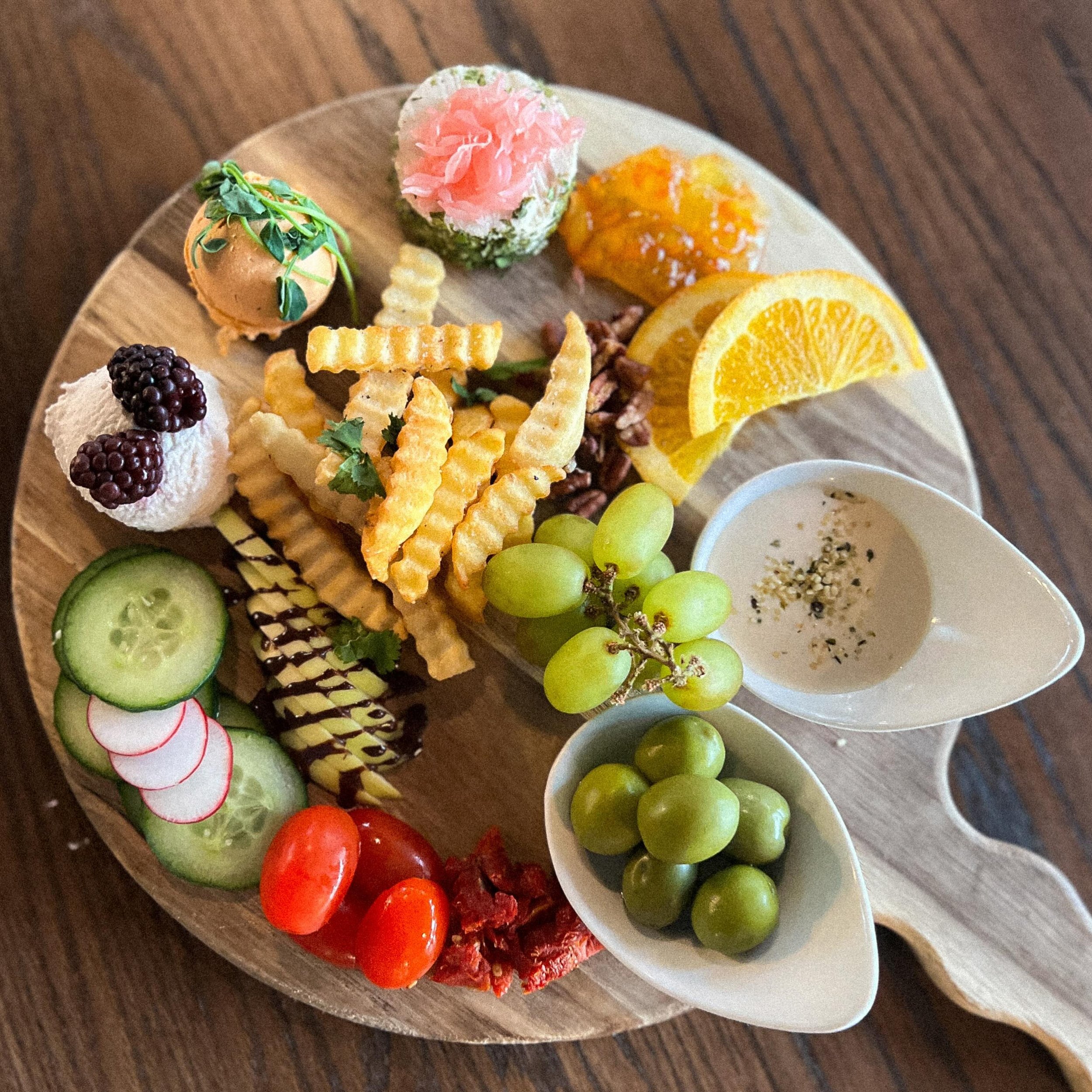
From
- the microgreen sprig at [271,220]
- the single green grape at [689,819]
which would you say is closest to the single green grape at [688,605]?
the single green grape at [689,819]

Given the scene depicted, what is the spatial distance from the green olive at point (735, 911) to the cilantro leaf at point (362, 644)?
72 centimetres

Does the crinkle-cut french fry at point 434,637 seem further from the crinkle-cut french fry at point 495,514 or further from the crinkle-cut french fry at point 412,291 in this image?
the crinkle-cut french fry at point 412,291

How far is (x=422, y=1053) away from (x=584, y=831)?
0.81m

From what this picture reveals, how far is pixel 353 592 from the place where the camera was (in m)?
1.66

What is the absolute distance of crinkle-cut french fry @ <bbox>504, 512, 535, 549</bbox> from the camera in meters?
1.63

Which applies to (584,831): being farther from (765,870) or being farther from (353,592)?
(353,592)

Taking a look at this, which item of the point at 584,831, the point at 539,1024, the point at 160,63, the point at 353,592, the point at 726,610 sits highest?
the point at 160,63

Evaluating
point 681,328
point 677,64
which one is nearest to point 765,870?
point 681,328

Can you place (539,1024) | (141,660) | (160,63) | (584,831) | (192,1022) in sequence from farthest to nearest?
(160,63) → (192,1022) → (539,1024) → (141,660) → (584,831)

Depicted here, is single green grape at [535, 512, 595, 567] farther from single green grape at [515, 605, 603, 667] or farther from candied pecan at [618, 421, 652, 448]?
candied pecan at [618, 421, 652, 448]

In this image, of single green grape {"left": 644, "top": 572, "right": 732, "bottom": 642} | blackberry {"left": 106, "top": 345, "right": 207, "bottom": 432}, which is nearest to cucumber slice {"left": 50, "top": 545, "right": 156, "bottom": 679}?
blackberry {"left": 106, "top": 345, "right": 207, "bottom": 432}

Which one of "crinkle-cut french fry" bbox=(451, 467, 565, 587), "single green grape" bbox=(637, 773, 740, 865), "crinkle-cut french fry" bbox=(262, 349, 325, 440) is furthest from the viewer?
"crinkle-cut french fry" bbox=(262, 349, 325, 440)

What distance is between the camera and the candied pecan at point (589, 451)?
178 cm

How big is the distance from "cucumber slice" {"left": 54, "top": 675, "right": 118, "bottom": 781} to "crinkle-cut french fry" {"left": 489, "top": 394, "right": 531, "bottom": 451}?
94 centimetres
